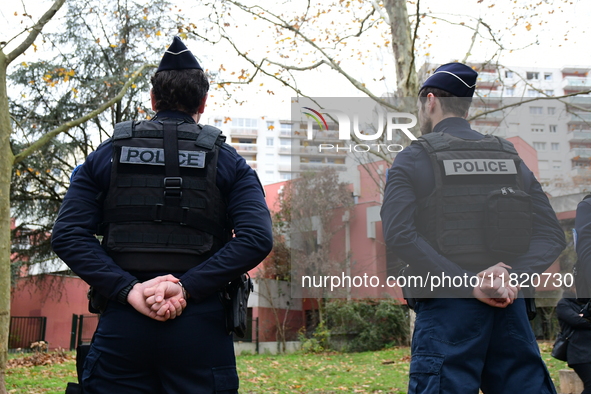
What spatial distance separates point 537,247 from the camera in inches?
107

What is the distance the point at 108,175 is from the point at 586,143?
19302 mm

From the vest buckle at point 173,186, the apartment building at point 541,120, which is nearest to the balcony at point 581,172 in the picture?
the apartment building at point 541,120

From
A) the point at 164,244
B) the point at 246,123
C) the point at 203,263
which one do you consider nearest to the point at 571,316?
the point at 203,263

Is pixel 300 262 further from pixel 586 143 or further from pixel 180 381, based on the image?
pixel 180 381

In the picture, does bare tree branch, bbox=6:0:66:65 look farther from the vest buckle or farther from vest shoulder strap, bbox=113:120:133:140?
the vest buckle

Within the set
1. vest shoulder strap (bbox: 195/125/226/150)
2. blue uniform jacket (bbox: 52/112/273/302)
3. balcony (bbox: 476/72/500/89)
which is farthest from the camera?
balcony (bbox: 476/72/500/89)

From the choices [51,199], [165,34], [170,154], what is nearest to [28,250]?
[51,199]

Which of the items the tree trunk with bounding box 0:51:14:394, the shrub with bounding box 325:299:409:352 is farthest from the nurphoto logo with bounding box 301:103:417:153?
Result: the shrub with bounding box 325:299:409:352

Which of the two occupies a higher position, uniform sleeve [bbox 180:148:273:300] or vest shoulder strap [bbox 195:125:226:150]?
vest shoulder strap [bbox 195:125:226:150]

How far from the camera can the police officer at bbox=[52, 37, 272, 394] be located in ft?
7.34

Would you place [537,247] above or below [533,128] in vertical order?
below

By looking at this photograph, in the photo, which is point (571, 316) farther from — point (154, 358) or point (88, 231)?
point (88, 231)

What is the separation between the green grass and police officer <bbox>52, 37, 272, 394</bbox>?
7.30m

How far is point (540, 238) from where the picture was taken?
274cm
